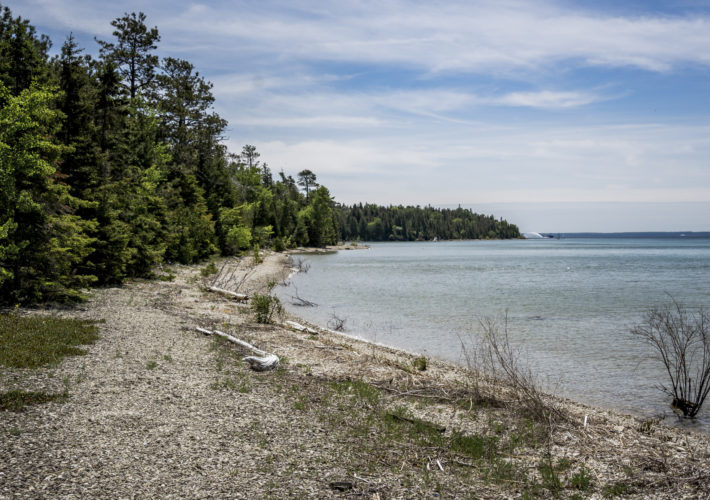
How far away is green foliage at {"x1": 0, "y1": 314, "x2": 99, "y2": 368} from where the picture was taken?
1116 cm

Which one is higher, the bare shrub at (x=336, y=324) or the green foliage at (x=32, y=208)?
the green foliage at (x=32, y=208)

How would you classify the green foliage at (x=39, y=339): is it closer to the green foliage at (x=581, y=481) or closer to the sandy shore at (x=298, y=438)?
the sandy shore at (x=298, y=438)

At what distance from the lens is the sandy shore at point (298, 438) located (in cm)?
682

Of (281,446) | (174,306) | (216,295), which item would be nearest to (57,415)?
(281,446)

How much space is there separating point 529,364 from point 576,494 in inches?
406

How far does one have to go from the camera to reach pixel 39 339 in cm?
1285

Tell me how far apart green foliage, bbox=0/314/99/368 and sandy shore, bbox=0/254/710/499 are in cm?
42

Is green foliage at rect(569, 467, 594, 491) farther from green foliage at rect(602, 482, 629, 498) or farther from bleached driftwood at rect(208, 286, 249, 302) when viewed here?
bleached driftwood at rect(208, 286, 249, 302)

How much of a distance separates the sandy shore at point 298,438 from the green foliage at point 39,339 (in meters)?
0.42

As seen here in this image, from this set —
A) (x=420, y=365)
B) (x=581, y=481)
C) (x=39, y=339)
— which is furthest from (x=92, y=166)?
(x=581, y=481)

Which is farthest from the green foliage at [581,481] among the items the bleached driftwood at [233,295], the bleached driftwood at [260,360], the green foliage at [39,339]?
the bleached driftwood at [233,295]

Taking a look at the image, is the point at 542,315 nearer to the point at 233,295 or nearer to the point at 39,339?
the point at 233,295

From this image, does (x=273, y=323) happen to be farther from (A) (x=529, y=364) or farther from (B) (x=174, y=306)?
(A) (x=529, y=364)

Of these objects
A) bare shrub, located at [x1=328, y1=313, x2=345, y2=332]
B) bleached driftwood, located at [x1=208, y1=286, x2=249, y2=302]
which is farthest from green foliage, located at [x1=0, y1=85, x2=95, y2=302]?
bare shrub, located at [x1=328, y1=313, x2=345, y2=332]
